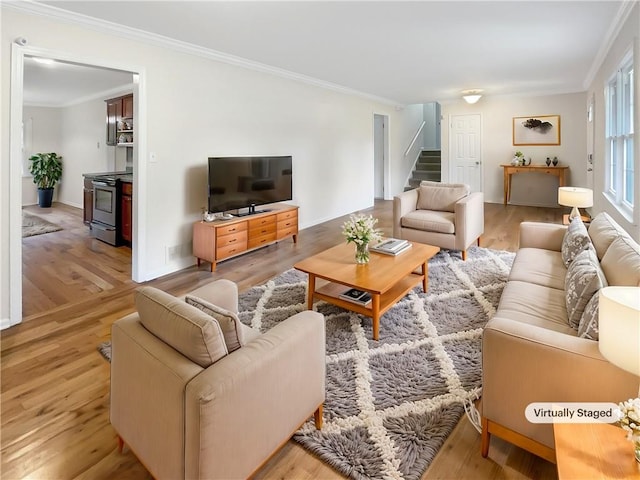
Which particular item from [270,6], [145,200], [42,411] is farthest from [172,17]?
[42,411]

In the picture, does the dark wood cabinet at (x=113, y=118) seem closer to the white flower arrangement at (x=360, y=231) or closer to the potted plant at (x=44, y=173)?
the potted plant at (x=44, y=173)

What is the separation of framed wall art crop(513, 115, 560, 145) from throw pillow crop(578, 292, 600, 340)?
289 inches

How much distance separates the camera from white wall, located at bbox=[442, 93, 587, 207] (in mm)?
7523

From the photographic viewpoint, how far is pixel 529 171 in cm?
799

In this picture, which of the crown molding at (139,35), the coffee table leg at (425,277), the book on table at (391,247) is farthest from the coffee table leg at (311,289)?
the crown molding at (139,35)

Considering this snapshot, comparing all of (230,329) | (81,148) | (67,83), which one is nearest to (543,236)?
(230,329)

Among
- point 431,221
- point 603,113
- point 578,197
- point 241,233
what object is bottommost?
point 241,233

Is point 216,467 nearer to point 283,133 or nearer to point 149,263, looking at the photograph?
point 149,263

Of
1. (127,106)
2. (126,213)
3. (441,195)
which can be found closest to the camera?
(441,195)

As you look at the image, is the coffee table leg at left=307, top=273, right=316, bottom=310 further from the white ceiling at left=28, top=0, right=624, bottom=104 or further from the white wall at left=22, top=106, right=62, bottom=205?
the white wall at left=22, top=106, right=62, bottom=205

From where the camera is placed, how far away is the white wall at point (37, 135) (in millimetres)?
8391

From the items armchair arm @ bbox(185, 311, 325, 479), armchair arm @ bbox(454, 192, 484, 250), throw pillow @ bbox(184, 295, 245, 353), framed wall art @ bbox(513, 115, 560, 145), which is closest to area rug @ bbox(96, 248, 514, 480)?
armchair arm @ bbox(185, 311, 325, 479)

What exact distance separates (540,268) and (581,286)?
965 mm

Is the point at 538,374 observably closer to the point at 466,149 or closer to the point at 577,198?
the point at 577,198
